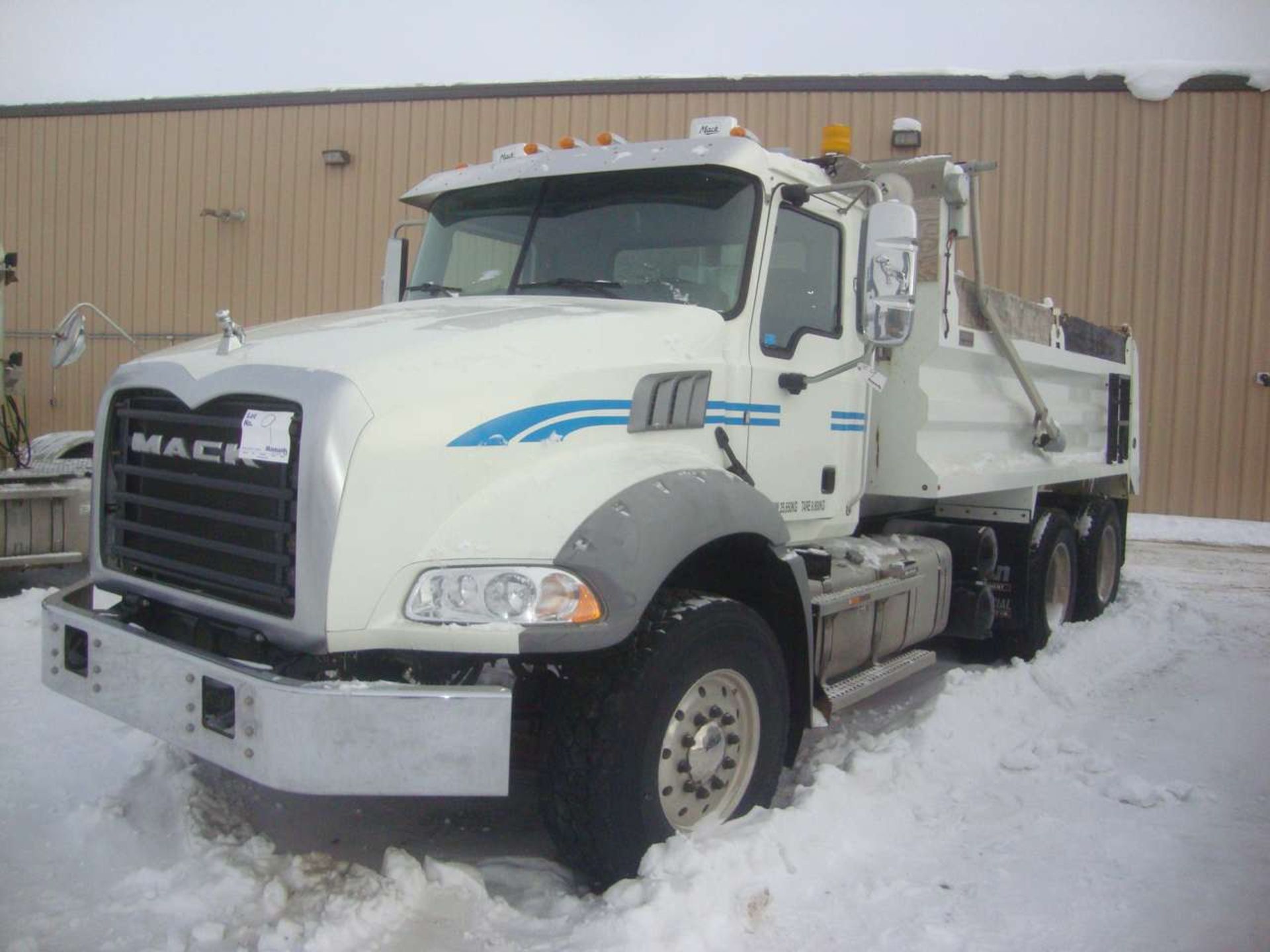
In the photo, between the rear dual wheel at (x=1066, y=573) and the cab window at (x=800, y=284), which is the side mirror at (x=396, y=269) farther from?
the rear dual wheel at (x=1066, y=573)

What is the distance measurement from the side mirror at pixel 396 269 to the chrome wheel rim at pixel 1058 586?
473 centimetres

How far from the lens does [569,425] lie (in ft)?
11.0

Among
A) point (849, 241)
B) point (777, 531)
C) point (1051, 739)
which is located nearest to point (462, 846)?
point (777, 531)

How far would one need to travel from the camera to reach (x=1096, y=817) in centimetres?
400

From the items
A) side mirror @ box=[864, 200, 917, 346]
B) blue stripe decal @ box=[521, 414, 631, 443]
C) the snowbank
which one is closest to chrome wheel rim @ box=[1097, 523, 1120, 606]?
the snowbank

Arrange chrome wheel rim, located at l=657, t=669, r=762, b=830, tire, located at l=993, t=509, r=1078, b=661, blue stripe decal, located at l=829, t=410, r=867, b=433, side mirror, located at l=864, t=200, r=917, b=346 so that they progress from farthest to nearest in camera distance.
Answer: tire, located at l=993, t=509, r=1078, b=661, blue stripe decal, located at l=829, t=410, r=867, b=433, side mirror, located at l=864, t=200, r=917, b=346, chrome wheel rim, located at l=657, t=669, r=762, b=830

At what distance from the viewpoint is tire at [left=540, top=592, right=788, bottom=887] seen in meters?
3.19

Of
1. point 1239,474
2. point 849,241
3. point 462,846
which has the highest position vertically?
point 849,241

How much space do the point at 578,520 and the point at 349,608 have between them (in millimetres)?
702

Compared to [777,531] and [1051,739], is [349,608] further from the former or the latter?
[1051,739]

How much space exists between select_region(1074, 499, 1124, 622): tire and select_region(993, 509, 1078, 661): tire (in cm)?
28

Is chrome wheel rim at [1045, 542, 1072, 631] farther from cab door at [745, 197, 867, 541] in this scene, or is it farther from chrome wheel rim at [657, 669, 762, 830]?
chrome wheel rim at [657, 669, 762, 830]

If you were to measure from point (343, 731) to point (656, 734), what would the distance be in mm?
979

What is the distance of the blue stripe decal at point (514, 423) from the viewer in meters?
3.09
